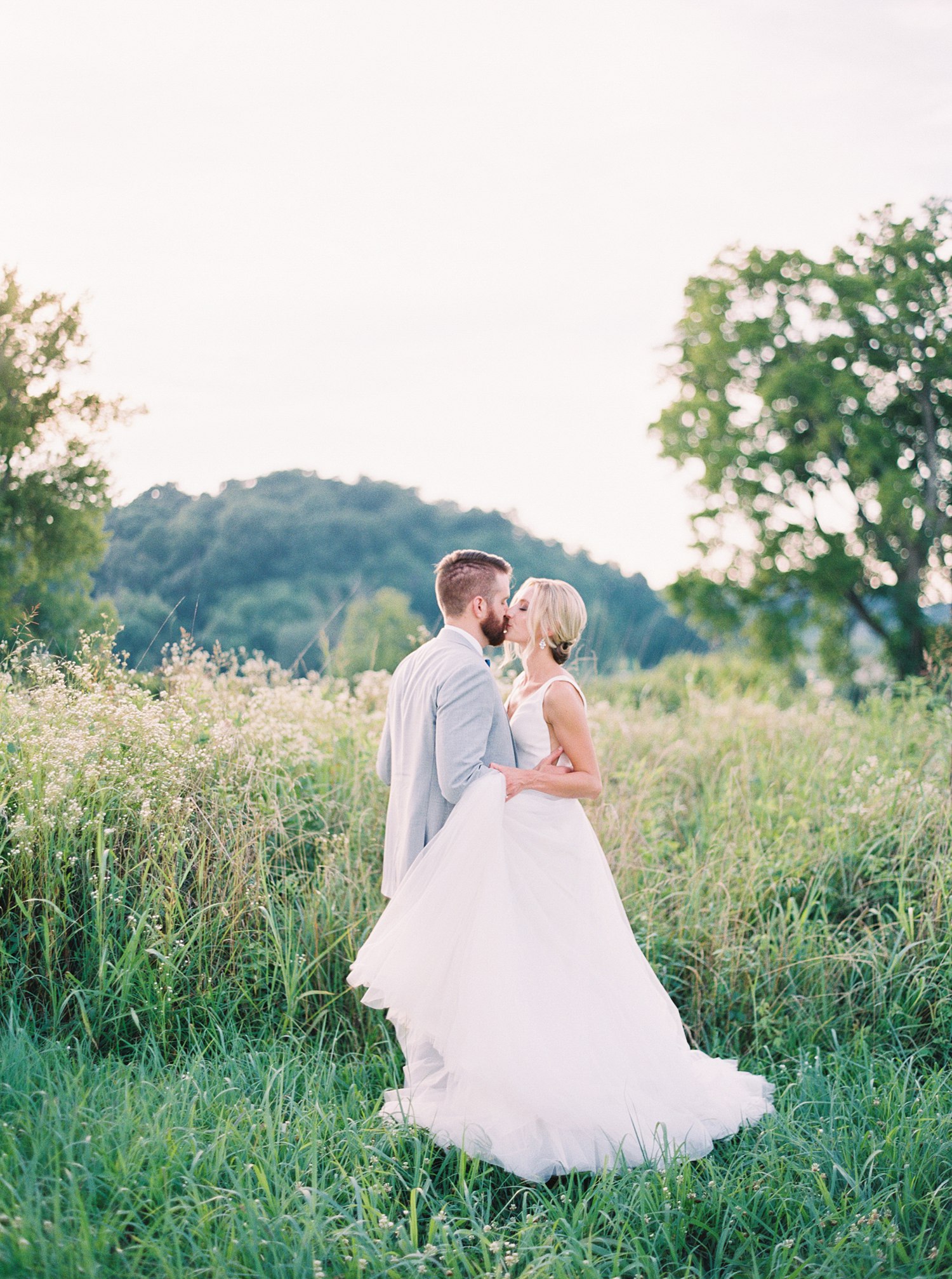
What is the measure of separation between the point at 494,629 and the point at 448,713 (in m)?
0.46

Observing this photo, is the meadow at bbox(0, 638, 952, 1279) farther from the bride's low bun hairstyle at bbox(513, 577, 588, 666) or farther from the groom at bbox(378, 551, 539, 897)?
the bride's low bun hairstyle at bbox(513, 577, 588, 666)

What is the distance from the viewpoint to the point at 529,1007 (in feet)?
10.5

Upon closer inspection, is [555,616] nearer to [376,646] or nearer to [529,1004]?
[529,1004]

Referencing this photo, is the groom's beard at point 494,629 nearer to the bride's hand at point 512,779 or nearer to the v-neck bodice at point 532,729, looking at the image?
the v-neck bodice at point 532,729

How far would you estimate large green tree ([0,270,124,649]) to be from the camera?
750 cm

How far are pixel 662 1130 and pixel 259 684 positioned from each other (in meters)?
3.73

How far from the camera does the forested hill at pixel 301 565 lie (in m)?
7.58

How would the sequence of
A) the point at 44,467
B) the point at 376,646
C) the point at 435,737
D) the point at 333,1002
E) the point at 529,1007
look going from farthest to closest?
the point at 44,467, the point at 376,646, the point at 333,1002, the point at 435,737, the point at 529,1007

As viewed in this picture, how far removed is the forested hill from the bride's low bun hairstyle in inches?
96.8

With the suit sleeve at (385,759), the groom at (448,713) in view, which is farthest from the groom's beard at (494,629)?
the suit sleeve at (385,759)

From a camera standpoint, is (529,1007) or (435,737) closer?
(529,1007)

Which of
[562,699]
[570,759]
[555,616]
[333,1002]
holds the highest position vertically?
[555,616]

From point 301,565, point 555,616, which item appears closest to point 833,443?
point 301,565

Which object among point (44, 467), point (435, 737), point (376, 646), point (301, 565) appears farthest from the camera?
point (301, 565)
